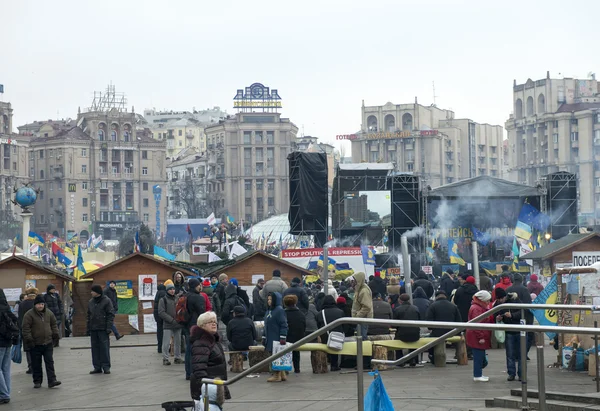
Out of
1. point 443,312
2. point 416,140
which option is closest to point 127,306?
point 443,312

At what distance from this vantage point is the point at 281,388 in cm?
1051

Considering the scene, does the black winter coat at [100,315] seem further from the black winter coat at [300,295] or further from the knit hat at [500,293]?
the knit hat at [500,293]

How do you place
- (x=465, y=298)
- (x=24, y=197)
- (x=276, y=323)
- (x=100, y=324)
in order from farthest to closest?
(x=24, y=197) < (x=465, y=298) < (x=100, y=324) < (x=276, y=323)

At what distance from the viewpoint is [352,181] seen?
49.2 meters

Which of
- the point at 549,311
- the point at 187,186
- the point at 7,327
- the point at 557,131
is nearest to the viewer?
the point at 549,311

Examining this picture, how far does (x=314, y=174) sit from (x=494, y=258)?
9282 mm

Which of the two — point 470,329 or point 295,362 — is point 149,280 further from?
point 470,329

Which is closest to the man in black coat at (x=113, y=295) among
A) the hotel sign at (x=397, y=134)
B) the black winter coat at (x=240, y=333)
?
the black winter coat at (x=240, y=333)

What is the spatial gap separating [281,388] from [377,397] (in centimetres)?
307

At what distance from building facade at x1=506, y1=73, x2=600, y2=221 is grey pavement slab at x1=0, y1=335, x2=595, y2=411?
111 meters

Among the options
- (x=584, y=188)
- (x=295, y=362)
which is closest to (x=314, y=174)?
(x=295, y=362)

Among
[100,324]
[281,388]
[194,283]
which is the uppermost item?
[194,283]

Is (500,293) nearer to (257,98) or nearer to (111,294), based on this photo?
(111,294)

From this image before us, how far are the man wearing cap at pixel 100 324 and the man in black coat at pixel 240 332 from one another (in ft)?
6.73
